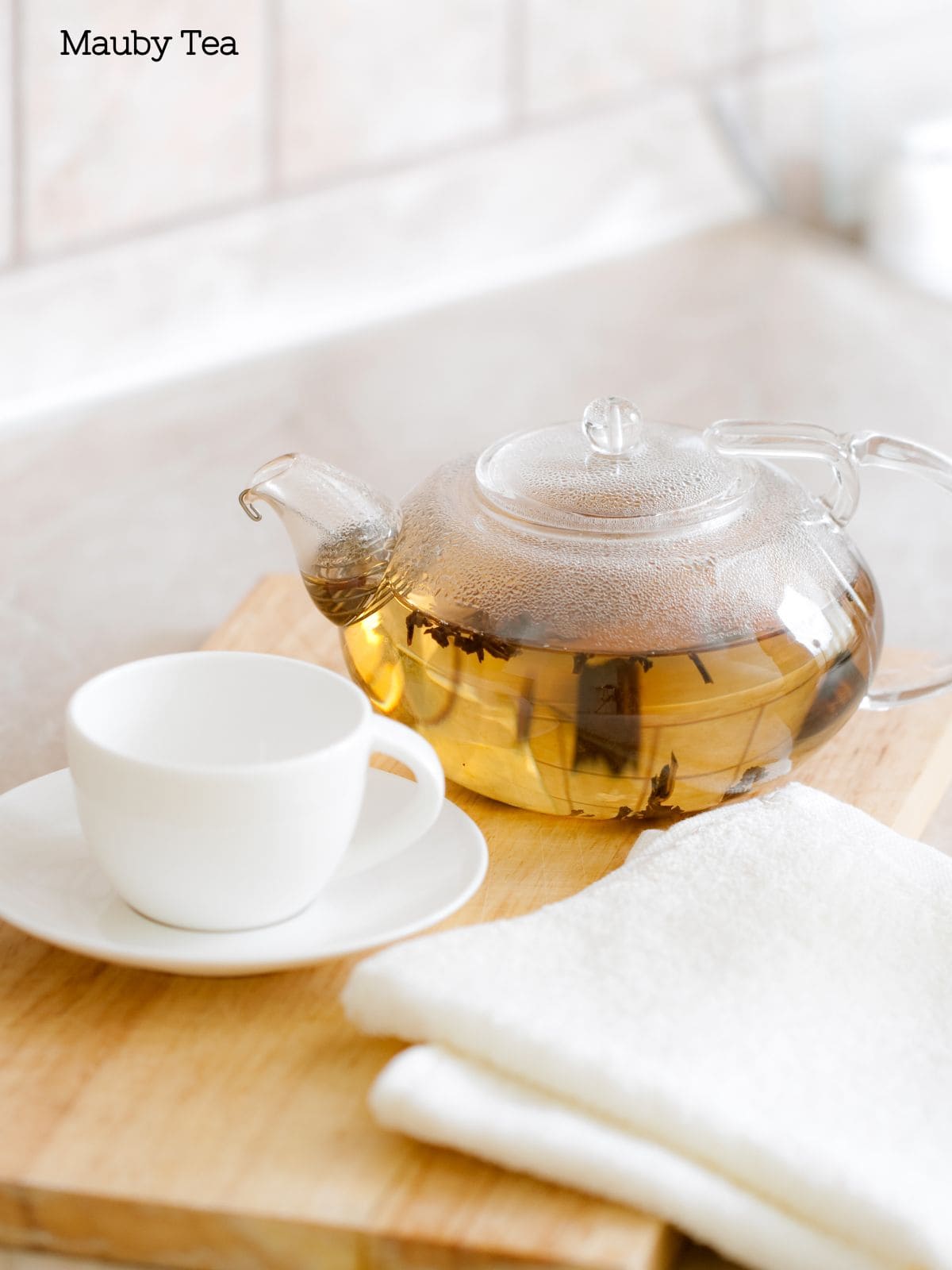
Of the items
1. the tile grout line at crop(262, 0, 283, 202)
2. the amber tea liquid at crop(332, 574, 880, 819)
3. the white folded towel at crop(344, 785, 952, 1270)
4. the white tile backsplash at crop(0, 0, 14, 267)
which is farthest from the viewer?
the tile grout line at crop(262, 0, 283, 202)

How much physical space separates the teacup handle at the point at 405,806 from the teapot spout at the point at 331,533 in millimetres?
91

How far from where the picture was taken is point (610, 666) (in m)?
0.48

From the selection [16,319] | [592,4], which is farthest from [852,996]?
[592,4]

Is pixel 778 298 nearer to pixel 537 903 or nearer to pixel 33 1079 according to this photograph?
pixel 537 903

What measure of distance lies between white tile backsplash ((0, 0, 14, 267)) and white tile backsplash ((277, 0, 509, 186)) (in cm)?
22

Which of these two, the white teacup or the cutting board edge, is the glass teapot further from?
the cutting board edge

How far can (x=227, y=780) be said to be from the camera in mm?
398

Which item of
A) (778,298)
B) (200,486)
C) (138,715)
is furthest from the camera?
(778,298)

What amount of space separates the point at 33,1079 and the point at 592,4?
44.0 inches

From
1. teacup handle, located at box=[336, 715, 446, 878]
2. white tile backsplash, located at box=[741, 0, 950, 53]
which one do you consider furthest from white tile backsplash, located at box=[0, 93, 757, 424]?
teacup handle, located at box=[336, 715, 446, 878]

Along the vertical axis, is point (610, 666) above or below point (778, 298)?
above

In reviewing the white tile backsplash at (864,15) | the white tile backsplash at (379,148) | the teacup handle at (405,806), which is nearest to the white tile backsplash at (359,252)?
the white tile backsplash at (379,148)

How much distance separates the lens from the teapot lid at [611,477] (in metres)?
0.50

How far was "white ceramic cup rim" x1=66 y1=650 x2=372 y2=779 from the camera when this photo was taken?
40 cm
